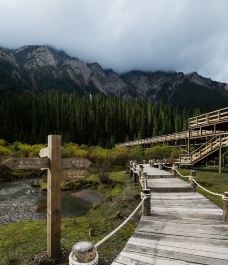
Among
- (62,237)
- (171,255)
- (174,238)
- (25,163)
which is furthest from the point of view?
(62,237)

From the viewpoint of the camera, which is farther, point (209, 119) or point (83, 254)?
point (209, 119)

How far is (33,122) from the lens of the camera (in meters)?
94.9

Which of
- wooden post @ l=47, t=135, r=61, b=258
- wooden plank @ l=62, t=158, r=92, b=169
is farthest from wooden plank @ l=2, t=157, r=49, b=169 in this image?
wooden plank @ l=62, t=158, r=92, b=169

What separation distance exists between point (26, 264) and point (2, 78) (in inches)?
7385

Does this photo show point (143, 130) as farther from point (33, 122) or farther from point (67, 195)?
point (67, 195)

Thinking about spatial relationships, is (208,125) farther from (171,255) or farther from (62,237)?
(171,255)

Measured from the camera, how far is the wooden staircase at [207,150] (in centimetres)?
3007

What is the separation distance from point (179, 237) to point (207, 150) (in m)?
25.2

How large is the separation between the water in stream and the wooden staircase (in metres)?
13.2

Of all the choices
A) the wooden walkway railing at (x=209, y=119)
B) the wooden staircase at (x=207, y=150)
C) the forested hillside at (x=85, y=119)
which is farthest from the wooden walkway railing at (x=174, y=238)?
the forested hillside at (x=85, y=119)

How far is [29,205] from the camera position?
26.4 m

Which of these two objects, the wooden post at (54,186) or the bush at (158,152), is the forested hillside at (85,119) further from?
the wooden post at (54,186)

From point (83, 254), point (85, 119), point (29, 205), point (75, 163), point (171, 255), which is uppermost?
point (85, 119)

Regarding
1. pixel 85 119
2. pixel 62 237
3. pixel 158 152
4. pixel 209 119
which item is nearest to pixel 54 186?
pixel 62 237
